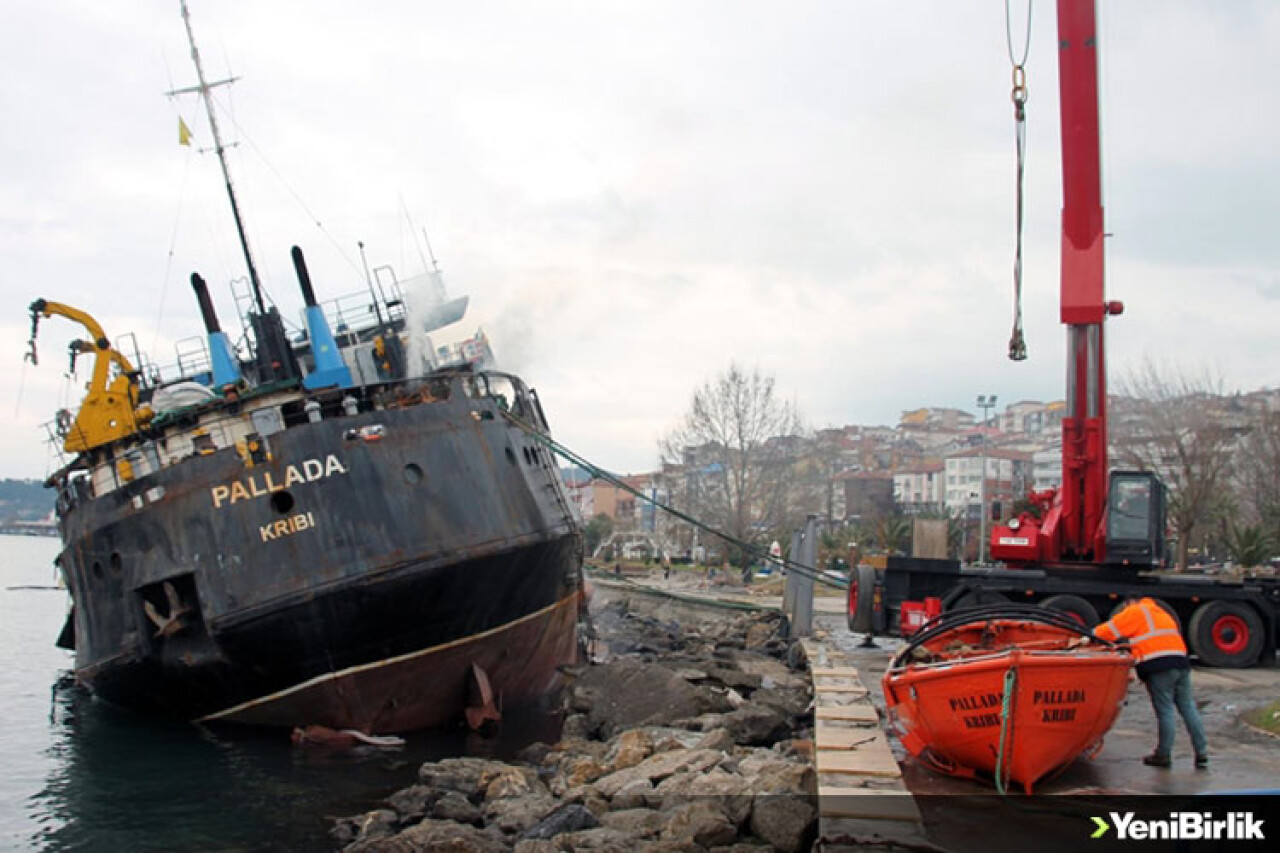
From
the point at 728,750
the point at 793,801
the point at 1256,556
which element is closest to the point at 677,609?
the point at 1256,556

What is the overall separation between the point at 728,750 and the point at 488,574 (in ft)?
17.2

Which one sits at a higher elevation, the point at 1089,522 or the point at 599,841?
the point at 1089,522

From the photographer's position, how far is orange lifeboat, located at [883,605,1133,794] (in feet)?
27.2

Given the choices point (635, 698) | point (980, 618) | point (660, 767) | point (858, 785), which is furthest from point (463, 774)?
point (980, 618)

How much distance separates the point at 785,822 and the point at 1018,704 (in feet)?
6.77

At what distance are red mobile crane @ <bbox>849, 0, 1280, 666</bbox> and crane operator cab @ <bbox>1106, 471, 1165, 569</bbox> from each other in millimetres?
14

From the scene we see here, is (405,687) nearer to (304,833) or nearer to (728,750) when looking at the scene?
(304,833)

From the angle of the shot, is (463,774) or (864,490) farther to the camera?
(864,490)

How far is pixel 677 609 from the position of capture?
120 ft

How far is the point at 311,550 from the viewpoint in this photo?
15.2m

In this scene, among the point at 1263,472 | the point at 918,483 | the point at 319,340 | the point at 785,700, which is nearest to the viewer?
the point at 785,700

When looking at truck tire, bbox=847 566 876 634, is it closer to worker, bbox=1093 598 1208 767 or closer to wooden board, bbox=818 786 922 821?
worker, bbox=1093 598 1208 767

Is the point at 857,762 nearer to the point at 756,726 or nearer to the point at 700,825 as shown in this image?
the point at 700,825

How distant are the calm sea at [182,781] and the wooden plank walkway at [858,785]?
5385 mm
